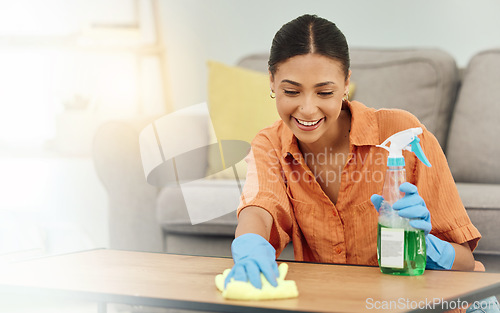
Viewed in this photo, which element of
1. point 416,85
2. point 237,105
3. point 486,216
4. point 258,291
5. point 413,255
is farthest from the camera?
point 237,105

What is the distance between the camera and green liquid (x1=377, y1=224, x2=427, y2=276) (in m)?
0.95

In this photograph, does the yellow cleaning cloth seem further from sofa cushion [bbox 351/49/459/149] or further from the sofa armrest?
sofa cushion [bbox 351/49/459/149]

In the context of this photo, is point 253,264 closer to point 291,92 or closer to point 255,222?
point 255,222

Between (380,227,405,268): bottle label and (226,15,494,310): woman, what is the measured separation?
0.10 m

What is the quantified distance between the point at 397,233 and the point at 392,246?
0.02 meters

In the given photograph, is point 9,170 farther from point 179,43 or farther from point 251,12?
point 251,12

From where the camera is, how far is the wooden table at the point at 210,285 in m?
0.80

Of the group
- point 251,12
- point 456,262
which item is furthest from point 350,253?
point 251,12

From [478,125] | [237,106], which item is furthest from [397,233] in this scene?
[237,106]

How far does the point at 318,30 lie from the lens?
118 centimetres

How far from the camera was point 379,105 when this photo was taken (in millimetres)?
2320

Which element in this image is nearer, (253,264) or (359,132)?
(253,264)

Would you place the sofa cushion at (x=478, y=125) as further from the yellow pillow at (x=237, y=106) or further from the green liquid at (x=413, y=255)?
the green liquid at (x=413, y=255)

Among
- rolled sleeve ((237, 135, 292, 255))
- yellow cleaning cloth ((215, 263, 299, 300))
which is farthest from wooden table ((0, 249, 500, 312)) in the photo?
rolled sleeve ((237, 135, 292, 255))
